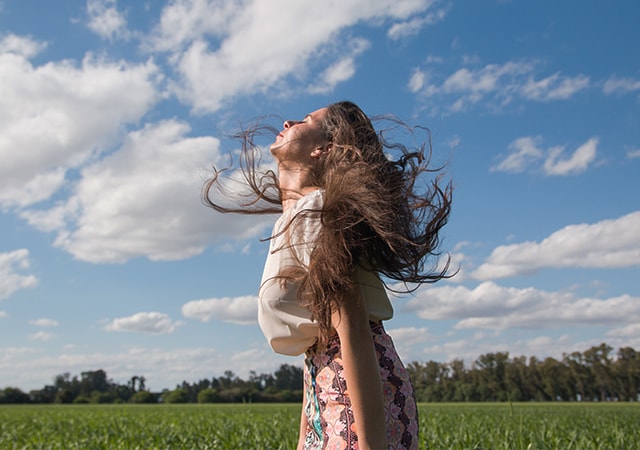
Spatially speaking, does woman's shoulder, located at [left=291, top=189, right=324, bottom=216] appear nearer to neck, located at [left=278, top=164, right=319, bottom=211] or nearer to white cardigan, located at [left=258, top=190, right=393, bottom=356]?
white cardigan, located at [left=258, top=190, right=393, bottom=356]

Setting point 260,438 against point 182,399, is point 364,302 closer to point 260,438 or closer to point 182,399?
point 260,438

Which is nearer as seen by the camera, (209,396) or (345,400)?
(345,400)

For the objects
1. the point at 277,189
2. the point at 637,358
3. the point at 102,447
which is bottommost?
the point at 102,447

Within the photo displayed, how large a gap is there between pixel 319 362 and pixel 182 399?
229 ft

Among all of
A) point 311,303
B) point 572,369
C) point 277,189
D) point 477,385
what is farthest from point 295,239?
point 572,369

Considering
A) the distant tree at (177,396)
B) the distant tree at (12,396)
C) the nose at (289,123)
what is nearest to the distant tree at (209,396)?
the distant tree at (177,396)

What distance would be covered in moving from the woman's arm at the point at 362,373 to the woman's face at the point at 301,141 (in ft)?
2.05

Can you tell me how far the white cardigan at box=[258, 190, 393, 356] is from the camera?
1749 millimetres

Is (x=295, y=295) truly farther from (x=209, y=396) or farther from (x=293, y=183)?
(x=209, y=396)

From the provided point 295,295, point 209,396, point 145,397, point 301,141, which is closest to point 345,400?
point 295,295

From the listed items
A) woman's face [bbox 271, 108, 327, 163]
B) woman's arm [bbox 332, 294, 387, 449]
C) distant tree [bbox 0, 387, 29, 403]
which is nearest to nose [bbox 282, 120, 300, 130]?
woman's face [bbox 271, 108, 327, 163]

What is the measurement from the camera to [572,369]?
76.3m

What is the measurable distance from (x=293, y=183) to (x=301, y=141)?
0.47 ft

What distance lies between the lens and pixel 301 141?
6.88 ft
